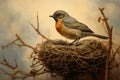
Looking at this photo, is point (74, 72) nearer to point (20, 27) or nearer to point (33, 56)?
point (33, 56)

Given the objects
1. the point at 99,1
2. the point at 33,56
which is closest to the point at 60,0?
the point at 99,1

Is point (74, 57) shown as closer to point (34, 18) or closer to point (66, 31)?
point (66, 31)

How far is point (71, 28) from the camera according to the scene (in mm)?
1993

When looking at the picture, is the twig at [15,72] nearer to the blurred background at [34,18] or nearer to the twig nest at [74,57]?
the blurred background at [34,18]

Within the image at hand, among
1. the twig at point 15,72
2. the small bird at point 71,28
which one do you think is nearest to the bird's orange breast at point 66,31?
the small bird at point 71,28

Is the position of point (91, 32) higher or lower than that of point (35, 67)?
higher

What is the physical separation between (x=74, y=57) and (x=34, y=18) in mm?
390

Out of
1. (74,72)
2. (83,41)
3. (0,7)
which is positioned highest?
(0,7)

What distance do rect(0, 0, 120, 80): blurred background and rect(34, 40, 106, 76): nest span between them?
16 centimetres

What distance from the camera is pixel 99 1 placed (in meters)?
2.08

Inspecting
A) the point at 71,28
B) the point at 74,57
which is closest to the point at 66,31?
the point at 71,28

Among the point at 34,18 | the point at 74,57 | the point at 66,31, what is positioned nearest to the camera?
the point at 74,57

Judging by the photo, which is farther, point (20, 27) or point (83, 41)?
point (20, 27)

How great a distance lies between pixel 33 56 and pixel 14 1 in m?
0.37
